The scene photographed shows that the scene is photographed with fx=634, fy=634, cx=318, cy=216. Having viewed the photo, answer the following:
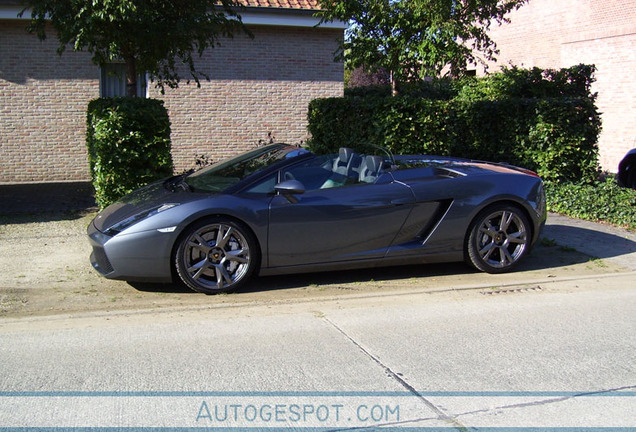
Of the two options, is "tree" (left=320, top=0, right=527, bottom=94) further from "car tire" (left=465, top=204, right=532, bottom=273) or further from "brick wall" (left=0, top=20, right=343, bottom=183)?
"car tire" (left=465, top=204, right=532, bottom=273)

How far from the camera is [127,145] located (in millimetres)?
8422

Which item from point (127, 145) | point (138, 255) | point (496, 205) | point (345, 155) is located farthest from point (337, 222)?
point (127, 145)

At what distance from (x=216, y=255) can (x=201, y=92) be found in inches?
372

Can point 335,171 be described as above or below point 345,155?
below

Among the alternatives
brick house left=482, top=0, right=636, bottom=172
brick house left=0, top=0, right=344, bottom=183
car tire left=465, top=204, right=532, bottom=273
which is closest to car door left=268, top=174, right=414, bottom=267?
car tire left=465, top=204, right=532, bottom=273

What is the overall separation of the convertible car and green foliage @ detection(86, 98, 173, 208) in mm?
1804

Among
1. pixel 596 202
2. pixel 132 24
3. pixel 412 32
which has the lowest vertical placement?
pixel 596 202

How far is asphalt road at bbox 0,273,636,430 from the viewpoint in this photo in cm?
355

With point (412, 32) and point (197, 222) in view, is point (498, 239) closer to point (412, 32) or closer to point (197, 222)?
point (197, 222)

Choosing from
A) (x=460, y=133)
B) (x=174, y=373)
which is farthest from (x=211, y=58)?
(x=174, y=373)

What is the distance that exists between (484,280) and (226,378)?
335cm

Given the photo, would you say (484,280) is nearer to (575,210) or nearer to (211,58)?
(575,210)

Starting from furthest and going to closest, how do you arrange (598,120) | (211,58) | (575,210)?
(211,58)
(598,120)
(575,210)

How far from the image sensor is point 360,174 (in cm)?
639
